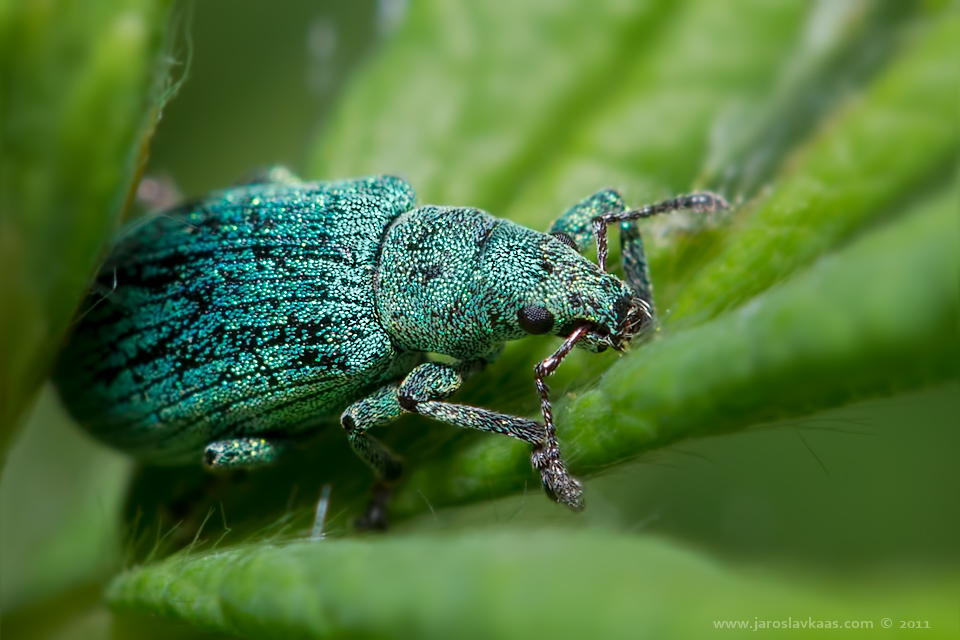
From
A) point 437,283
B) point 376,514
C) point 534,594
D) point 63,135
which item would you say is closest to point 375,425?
point 376,514

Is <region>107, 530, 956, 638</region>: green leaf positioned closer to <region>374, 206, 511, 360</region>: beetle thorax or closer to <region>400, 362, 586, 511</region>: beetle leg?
<region>400, 362, 586, 511</region>: beetle leg

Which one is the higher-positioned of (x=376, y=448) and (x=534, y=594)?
(x=376, y=448)

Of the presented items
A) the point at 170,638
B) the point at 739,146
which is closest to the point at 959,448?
the point at 739,146

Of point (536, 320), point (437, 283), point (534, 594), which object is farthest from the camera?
point (437, 283)

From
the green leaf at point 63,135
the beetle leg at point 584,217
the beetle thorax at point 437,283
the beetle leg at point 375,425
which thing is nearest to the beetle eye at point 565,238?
the beetle leg at point 584,217

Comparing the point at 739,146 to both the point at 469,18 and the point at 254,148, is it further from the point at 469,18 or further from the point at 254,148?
the point at 254,148

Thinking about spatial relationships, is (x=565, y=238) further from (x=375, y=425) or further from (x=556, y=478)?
(x=556, y=478)

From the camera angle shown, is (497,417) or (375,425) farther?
(375,425)
